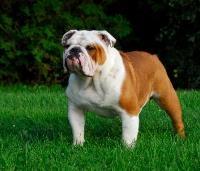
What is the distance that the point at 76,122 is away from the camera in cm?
692

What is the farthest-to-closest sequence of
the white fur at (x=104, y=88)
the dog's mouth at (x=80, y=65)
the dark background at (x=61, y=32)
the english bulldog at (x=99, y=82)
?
the dark background at (x=61, y=32) < the white fur at (x=104, y=88) < the english bulldog at (x=99, y=82) < the dog's mouth at (x=80, y=65)

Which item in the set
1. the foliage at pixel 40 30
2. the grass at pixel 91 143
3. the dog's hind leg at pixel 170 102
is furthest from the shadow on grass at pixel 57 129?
the foliage at pixel 40 30

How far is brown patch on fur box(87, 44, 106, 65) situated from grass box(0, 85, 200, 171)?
2.75 ft

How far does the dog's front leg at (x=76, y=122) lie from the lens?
6.89 meters

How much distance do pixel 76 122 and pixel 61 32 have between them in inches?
333

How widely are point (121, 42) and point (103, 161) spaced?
9.96m

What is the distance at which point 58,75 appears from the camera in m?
15.2

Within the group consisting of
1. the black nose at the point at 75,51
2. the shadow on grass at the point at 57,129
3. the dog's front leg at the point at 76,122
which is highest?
the black nose at the point at 75,51

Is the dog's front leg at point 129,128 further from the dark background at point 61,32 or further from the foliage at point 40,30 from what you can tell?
the foliage at point 40,30

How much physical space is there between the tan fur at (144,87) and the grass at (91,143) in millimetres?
303

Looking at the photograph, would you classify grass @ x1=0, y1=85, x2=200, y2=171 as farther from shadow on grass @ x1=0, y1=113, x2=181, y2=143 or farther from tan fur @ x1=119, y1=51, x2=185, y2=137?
tan fur @ x1=119, y1=51, x2=185, y2=137

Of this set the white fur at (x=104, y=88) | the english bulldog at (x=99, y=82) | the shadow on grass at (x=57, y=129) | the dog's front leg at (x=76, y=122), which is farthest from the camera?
the shadow on grass at (x=57, y=129)

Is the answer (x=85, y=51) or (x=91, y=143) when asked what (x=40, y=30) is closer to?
(x=91, y=143)

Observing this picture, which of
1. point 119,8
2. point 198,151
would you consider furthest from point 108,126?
point 119,8
